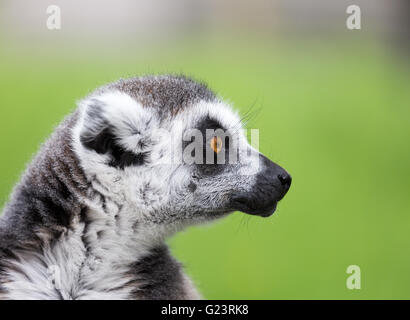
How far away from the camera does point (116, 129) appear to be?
2.89m

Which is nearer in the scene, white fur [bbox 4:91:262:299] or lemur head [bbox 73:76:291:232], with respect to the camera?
white fur [bbox 4:91:262:299]

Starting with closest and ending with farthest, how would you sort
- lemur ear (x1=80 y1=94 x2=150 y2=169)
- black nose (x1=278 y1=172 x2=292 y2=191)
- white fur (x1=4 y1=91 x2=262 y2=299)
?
white fur (x1=4 y1=91 x2=262 y2=299) → lemur ear (x1=80 y1=94 x2=150 y2=169) → black nose (x1=278 y1=172 x2=292 y2=191)

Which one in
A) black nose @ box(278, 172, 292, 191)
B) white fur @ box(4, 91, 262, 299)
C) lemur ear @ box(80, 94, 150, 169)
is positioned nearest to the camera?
white fur @ box(4, 91, 262, 299)

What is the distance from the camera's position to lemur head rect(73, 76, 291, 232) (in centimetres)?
284

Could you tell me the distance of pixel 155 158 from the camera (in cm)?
296

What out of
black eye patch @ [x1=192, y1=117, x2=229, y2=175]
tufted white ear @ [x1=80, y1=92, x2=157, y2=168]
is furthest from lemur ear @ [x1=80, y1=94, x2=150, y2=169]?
black eye patch @ [x1=192, y1=117, x2=229, y2=175]

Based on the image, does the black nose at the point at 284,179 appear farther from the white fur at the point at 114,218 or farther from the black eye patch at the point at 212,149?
the black eye patch at the point at 212,149

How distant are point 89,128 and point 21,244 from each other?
0.60 m

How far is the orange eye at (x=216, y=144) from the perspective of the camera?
3039 millimetres

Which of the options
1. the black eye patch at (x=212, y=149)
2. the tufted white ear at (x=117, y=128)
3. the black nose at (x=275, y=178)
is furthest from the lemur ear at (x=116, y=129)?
the black nose at (x=275, y=178)

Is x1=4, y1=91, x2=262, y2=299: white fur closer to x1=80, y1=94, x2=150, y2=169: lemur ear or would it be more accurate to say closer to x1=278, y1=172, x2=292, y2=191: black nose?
x1=80, y1=94, x2=150, y2=169: lemur ear
